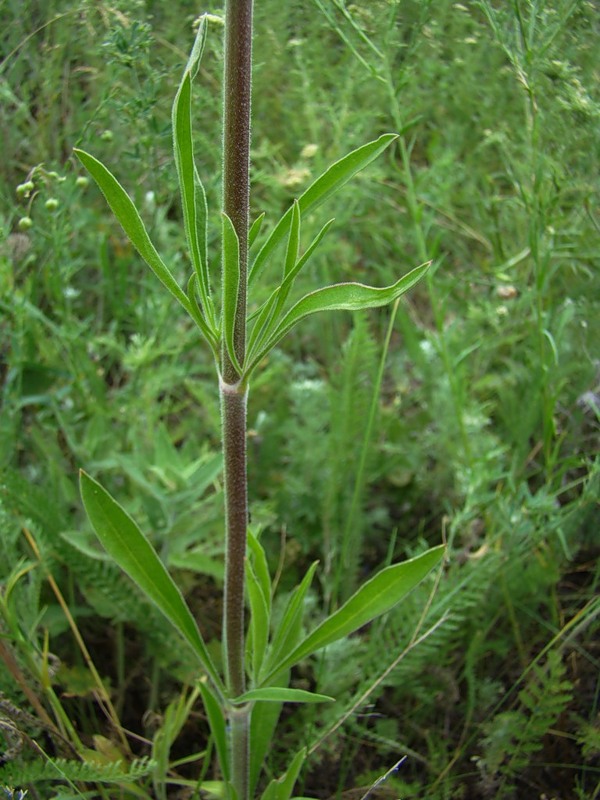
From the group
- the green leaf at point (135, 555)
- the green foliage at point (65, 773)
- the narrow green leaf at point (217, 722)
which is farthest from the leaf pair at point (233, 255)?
the green foliage at point (65, 773)

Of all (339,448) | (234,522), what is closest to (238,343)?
(234,522)

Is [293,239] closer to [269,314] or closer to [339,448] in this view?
[269,314]

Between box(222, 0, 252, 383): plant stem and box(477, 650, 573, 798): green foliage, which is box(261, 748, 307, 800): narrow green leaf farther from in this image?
box(222, 0, 252, 383): plant stem

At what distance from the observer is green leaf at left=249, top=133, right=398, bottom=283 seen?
971mm

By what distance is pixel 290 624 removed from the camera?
45.8 inches

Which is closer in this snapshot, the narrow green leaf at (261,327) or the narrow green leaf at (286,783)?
the narrow green leaf at (261,327)

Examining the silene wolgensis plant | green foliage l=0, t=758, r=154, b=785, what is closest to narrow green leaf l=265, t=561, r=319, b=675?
the silene wolgensis plant

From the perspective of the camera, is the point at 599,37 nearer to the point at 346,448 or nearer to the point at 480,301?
the point at 480,301

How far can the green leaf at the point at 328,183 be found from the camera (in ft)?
3.18

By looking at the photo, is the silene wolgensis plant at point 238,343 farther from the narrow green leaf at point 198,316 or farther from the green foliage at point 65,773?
the green foliage at point 65,773

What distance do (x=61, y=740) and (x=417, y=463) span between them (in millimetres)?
1103

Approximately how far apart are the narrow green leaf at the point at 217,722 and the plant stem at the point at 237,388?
1cm

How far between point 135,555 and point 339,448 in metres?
0.83

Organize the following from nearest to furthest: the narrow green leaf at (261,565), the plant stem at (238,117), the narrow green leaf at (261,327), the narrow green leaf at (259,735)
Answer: the plant stem at (238,117)
the narrow green leaf at (261,327)
the narrow green leaf at (261,565)
the narrow green leaf at (259,735)
